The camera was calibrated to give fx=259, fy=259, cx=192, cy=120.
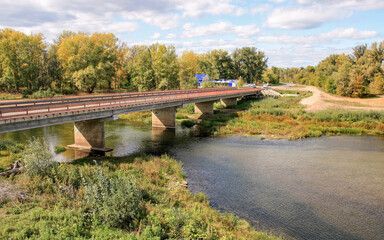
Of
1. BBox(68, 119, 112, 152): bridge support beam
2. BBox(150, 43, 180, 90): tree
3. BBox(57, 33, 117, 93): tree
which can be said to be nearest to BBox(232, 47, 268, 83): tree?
BBox(150, 43, 180, 90): tree

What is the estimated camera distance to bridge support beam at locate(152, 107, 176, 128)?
50469mm

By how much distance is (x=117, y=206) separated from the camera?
47.7 ft

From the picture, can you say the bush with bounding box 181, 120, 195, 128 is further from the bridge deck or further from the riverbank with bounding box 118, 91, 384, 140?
the bridge deck

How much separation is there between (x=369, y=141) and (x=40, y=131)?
5302cm

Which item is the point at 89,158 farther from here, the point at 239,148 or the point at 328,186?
the point at 328,186

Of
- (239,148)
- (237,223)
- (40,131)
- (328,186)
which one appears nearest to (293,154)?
(239,148)

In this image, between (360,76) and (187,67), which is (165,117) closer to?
(360,76)

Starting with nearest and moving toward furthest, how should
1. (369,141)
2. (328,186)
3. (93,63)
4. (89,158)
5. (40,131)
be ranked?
(328,186) → (89,158) → (369,141) → (40,131) → (93,63)

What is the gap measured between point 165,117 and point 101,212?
36885 mm

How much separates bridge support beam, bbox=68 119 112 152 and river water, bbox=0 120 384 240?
1835mm

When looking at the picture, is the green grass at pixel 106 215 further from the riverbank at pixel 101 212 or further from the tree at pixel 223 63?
the tree at pixel 223 63

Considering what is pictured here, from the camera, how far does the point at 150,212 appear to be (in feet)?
50.1

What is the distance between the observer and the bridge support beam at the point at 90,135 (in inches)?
1299

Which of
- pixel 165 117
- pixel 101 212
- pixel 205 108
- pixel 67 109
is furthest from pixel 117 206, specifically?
pixel 205 108
